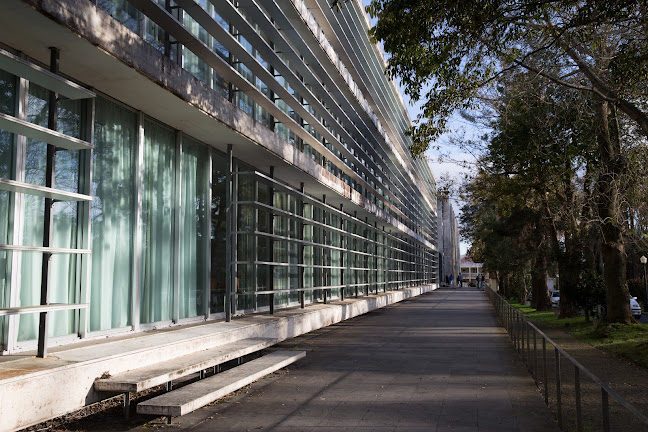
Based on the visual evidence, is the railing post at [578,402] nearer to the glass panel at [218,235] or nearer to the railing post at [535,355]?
the railing post at [535,355]

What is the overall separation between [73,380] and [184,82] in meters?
5.06

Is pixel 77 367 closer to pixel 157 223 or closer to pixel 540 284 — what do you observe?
pixel 157 223

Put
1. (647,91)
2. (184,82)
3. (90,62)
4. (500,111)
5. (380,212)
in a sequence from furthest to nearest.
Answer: (380,212), (500,111), (647,91), (184,82), (90,62)

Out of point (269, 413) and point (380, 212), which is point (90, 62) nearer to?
point (269, 413)

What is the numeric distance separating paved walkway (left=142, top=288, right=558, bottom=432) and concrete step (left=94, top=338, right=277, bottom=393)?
20.9 inches

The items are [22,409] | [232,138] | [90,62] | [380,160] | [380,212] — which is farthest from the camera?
[380,160]

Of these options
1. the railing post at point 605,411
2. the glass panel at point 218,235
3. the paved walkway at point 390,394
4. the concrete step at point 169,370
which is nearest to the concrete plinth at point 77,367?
the concrete step at point 169,370

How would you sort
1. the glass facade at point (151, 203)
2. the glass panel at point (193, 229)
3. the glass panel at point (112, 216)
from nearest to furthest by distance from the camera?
the glass facade at point (151, 203), the glass panel at point (112, 216), the glass panel at point (193, 229)

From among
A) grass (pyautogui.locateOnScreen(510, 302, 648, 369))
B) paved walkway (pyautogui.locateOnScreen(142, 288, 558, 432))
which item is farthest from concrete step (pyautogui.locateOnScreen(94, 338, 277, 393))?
grass (pyautogui.locateOnScreen(510, 302, 648, 369))

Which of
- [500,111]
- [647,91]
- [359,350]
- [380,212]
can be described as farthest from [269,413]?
[380,212]

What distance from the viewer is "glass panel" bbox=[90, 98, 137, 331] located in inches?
357

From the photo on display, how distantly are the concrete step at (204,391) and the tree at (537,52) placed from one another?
588cm

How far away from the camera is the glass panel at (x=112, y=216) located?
9.06m

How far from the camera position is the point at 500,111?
1897cm
